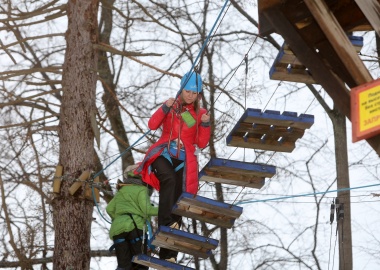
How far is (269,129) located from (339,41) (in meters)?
1.95

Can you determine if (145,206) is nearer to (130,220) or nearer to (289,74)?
(130,220)

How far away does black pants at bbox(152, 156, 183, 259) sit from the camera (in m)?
8.77

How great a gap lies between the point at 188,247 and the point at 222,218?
0.39 metres

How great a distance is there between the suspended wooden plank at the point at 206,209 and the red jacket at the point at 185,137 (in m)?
0.37

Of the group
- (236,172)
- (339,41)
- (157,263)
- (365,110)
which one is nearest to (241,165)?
(236,172)

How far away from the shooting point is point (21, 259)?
1239 cm

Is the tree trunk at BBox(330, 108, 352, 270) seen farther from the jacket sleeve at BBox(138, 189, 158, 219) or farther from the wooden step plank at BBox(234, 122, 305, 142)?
the wooden step plank at BBox(234, 122, 305, 142)

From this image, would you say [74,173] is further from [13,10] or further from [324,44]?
[324,44]

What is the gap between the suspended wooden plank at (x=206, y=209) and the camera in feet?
27.0

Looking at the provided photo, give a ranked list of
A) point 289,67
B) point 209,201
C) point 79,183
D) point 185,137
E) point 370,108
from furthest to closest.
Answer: point 79,183 < point 185,137 < point 209,201 < point 289,67 < point 370,108

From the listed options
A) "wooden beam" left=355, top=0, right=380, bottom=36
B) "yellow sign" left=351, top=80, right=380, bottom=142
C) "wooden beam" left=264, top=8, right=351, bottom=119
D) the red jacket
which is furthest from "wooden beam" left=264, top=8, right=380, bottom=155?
the red jacket

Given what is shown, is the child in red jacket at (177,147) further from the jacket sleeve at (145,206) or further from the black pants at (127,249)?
the black pants at (127,249)

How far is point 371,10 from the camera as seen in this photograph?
6.58 metres

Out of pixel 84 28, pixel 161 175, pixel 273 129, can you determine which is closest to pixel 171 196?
pixel 161 175
